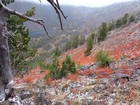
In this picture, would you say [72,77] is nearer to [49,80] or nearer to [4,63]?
[49,80]

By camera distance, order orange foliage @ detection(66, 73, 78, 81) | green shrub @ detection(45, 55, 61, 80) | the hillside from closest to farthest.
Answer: the hillside → orange foliage @ detection(66, 73, 78, 81) → green shrub @ detection(45, 55, 61, 80)

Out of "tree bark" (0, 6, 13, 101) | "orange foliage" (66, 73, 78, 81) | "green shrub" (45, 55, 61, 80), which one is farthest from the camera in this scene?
"green shrub" (45, 55, 61, 80)

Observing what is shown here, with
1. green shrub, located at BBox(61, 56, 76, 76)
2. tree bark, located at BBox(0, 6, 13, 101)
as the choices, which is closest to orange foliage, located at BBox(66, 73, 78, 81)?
green shrub, located at BBox(61, 56, 76, 76)

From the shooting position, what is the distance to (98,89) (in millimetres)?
13836

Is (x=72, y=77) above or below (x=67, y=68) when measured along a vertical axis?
below

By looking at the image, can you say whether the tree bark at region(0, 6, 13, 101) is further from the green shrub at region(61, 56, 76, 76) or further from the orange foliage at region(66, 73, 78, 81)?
the green shrub at region(61, 56, 76, 76)

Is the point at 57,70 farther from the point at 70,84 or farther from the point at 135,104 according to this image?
the point at 135,104

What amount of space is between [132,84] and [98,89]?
1.68m

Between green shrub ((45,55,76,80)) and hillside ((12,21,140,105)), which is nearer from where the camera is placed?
hillside ((12,21,140,105))

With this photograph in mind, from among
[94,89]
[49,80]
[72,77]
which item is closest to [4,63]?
[94,89]

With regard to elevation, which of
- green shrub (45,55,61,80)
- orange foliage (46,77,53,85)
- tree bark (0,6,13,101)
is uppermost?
tree bark (0,6,13,101)

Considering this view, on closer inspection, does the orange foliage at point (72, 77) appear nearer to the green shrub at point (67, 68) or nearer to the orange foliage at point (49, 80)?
the green shrub at point (67, 68)

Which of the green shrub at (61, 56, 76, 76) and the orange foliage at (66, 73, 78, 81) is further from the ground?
the green shrub at (61, 56, 76, 76)

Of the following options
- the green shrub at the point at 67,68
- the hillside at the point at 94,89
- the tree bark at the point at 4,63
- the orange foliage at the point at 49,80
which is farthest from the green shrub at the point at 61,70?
the tree bark at the point at 4,63
